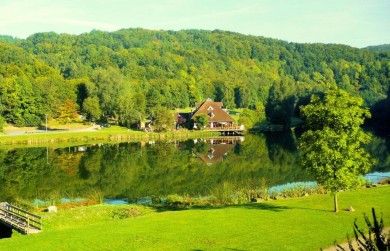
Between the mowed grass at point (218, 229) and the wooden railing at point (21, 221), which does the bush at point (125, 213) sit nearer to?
the mowed grass at point (218, 229)

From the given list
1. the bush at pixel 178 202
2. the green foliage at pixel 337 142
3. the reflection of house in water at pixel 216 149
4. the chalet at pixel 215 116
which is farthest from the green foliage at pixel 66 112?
the green foliage at pixel 337 142

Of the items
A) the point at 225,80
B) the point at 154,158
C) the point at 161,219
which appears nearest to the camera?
the point at 161,219

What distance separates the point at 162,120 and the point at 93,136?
49.3 ft

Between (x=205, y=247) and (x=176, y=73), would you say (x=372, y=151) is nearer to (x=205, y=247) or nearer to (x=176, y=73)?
(x=205, y=247)

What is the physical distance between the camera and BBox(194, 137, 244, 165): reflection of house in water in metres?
73.1

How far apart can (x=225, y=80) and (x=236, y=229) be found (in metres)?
155

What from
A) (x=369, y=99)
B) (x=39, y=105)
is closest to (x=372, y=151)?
(x=39, y=105)

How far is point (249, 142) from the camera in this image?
95.6 metres

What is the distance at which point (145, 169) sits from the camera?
2527 inches

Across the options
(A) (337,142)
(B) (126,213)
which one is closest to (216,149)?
(B) (126,213)

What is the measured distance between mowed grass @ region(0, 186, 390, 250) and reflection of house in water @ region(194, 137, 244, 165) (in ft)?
122

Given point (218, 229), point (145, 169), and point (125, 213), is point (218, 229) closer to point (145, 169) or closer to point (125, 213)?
point (125, 213)

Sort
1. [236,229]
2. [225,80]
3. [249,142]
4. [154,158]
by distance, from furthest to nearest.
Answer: [225,80] → [249,142] → [154,158] → [236,229]

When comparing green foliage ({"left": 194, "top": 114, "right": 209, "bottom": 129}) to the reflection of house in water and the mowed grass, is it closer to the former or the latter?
the reflection of house in water
